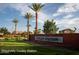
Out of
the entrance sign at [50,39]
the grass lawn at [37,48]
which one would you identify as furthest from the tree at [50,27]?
the grass lawn at [37,48]

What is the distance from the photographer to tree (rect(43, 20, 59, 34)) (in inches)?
202

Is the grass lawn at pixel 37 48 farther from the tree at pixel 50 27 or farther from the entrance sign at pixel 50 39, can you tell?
the tree at pixel 50 27

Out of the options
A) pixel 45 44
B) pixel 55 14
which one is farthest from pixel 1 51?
pixel 55 14

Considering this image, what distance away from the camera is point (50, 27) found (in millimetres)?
5195

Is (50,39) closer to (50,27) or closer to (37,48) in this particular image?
(50,27)

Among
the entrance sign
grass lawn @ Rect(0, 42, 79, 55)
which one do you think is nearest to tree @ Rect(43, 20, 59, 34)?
the entrance sign

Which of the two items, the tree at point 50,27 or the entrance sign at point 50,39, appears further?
the entrance sign at point 50,39

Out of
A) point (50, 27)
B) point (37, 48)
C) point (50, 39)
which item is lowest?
point (37, 48)

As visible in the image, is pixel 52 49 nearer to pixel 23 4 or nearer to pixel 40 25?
pixel 40 25

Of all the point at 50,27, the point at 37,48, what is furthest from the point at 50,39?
the point at 37,48

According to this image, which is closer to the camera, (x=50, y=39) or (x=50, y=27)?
(x=50, y=27)

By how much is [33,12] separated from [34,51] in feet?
2.43

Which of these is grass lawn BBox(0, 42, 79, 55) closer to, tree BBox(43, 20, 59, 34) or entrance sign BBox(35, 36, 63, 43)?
A: entrance sign BBox(35, 36, 63, 43)

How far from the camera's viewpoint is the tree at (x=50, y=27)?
5.12 meters
